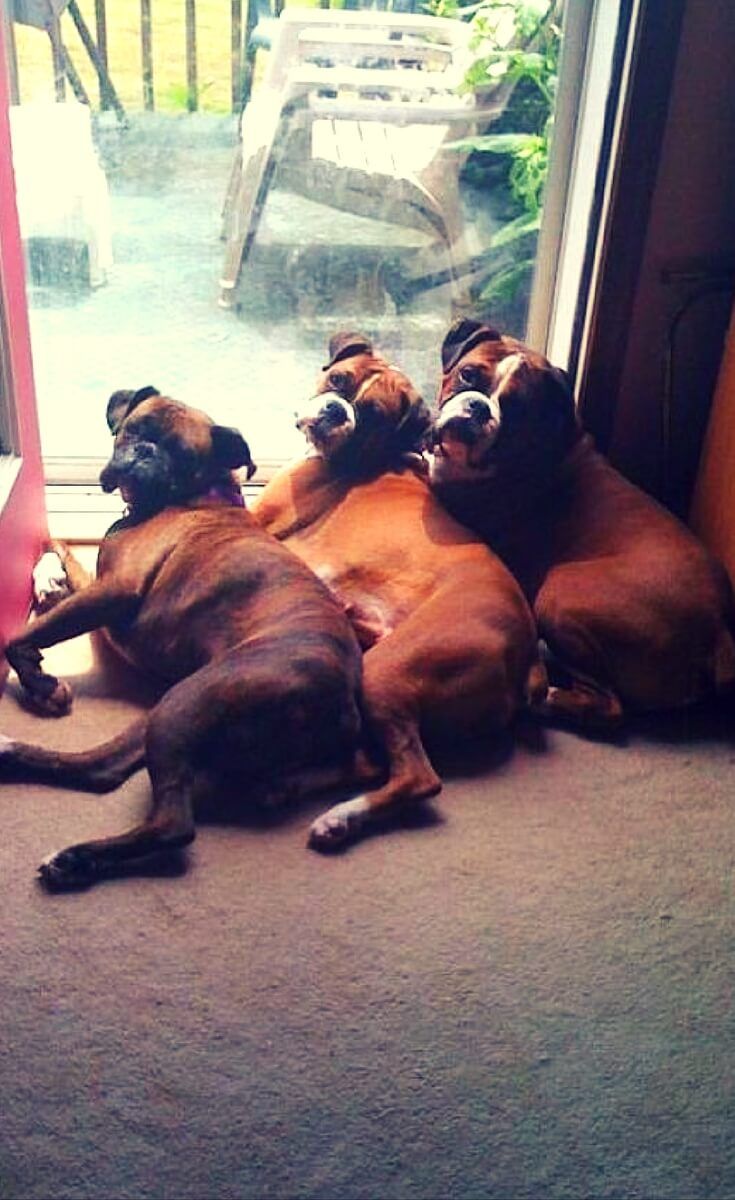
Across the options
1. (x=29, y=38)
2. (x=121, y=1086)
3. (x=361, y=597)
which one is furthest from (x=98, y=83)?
(x=121, y=1086)

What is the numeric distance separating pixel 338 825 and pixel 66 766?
1.36ft

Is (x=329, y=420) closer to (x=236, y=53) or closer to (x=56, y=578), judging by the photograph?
(x=56, y=578)

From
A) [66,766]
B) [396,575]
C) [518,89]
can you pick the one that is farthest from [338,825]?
[518,89]

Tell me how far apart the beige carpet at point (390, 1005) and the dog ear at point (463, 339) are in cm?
79

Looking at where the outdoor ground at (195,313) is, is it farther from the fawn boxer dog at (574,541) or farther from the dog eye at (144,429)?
the dog eye at (144,429)

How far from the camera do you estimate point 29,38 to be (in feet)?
8.24

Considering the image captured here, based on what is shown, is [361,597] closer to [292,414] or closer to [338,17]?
[292,414]

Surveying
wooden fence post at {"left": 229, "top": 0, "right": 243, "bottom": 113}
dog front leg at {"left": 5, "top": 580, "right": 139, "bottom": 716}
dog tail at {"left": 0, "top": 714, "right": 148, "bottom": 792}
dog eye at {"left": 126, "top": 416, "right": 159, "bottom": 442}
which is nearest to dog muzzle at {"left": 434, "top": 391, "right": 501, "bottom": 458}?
dog eye at {"left": 126, "top": 416, "right": 159, "bottom": 442}

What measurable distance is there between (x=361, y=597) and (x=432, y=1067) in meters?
0.92

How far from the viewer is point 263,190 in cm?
274

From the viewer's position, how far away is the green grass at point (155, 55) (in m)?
2.55

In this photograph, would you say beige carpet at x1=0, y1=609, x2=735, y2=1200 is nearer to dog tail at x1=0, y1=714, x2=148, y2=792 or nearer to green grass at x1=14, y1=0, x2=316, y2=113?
dog tail at x1=0, y1=714, x2=148, y2=792

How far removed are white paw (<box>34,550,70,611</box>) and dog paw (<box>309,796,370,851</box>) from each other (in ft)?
2.48

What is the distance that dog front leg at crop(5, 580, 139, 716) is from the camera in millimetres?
2139
